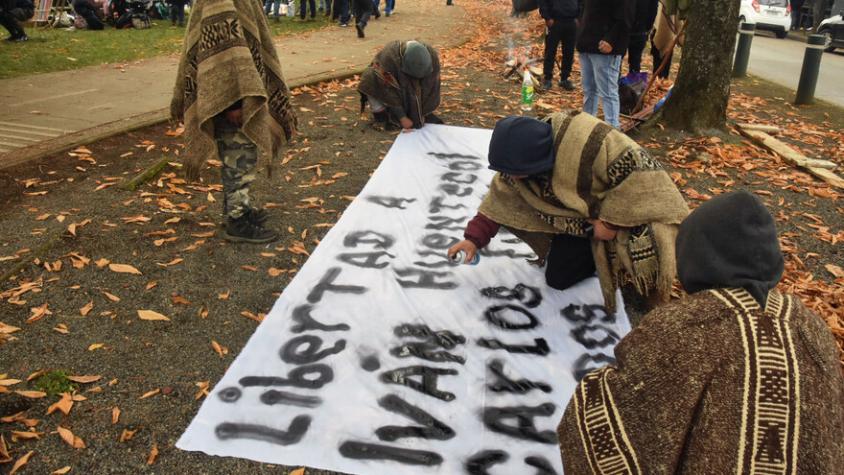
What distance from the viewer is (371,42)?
41.7 feet

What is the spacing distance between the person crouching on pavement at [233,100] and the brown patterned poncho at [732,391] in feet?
8.87

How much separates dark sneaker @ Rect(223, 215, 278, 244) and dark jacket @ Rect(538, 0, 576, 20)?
18.6 feet

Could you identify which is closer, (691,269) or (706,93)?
(691,269)

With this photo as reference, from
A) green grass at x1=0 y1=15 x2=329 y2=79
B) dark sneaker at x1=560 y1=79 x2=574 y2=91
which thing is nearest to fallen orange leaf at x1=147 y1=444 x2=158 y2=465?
dark sneaker at x1=560 y1=79 x2=574 y2=91

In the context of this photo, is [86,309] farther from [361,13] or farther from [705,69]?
[361,13]

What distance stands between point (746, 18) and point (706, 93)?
1597cm

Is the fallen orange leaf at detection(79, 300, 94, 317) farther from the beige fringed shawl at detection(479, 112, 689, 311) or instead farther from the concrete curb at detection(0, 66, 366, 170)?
the beige fringed shawl at detection(479, 112, 689, 311)

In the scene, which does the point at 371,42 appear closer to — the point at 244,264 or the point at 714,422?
the point at 244,264

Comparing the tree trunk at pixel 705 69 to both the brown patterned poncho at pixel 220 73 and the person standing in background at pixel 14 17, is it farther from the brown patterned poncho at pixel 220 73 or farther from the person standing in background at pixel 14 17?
the person standing in background at pixel 14 17

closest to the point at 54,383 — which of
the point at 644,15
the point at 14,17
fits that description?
the point at 644,15

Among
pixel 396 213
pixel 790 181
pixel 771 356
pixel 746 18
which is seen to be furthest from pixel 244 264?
pixel 746 18

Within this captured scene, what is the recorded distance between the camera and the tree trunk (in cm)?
595

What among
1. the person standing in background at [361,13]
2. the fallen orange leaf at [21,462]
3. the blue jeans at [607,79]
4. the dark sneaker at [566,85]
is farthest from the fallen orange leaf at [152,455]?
the person standing in background at [361,13]

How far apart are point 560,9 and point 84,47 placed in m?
8.87
